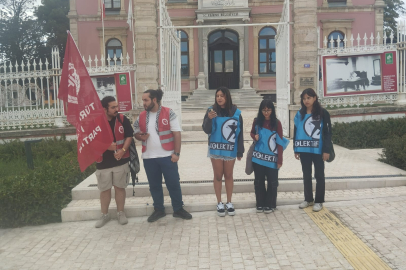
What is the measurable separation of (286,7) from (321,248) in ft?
25.4

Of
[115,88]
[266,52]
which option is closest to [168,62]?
[115,88]

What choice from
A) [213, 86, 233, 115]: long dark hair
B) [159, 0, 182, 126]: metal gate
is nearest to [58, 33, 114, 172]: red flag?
[213, 86, 233, 115]: long dark hair

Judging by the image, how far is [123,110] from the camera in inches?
425

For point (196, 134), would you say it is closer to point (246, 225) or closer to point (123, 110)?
point (123, 110)

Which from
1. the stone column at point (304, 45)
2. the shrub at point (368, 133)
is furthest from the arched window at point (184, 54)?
the shrub at point (368, 133)

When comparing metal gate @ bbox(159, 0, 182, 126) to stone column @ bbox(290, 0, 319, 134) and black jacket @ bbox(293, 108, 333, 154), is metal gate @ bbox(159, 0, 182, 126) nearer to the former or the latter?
stone column @ bbox(290, 0, 319, 134)

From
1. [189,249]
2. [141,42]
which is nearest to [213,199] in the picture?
[189,249]

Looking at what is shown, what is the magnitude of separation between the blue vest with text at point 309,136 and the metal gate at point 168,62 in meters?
5.38

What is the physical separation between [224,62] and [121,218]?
19489mm

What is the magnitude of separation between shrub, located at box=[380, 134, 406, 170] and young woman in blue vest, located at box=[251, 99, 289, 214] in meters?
3.08

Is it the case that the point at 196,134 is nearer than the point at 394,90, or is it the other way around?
the point at 394,90

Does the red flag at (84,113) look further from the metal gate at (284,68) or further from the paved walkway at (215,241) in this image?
the metal gate at (284,68)

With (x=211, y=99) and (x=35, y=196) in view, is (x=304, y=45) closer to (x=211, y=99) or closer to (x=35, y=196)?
(x=35, y=196)

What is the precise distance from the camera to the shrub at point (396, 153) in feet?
23.5
